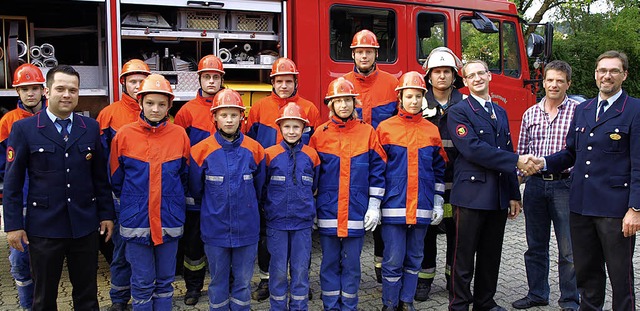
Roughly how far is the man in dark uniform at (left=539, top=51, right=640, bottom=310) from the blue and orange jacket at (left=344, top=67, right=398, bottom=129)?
154 centimetres

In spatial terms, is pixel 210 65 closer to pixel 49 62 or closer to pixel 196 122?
pixel 196 122

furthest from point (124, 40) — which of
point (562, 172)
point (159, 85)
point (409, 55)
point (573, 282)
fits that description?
point (573, 282)

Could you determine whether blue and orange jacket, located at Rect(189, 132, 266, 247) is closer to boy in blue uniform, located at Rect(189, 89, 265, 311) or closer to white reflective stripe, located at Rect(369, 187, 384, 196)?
boy in blue uniform, located at Rect(189, 89, 265, 311)

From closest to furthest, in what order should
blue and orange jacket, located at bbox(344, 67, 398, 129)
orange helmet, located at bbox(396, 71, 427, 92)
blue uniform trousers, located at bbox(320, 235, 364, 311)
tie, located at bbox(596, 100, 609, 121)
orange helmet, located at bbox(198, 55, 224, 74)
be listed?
tie, located at bbox(596, 100, 609, 121) < blue uniform trousers, located at bbox(320, 235, 364, 311) < orange helmet, located at bbox(396, 71, 427, 92) < orange helmet, located at bbox(198, 55, 224, 74) < blue and orange jacket, located at bbox(344, 67, 398, 129)

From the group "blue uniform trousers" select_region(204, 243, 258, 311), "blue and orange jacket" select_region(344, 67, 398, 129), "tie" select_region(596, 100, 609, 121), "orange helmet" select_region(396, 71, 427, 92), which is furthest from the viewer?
"blue and orange jacket" select_region(344, 67, 398, 129)

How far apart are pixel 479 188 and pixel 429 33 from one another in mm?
2790

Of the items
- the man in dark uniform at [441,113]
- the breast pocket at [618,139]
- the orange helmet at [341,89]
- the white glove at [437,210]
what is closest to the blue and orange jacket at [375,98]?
the man in dark uniform at [441,113]

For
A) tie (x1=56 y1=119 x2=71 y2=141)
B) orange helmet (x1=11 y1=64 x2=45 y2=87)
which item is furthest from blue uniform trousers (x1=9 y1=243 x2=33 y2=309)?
orange helmet (x1=11 y1=64 x2=45 y2=87)

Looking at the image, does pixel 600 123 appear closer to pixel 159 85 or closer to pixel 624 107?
pixel 624 107

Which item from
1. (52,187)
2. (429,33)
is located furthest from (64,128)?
(429,33)

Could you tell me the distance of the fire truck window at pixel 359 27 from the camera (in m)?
5.72

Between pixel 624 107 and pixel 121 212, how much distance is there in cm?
329

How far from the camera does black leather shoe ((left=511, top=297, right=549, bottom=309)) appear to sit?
14.5 feet

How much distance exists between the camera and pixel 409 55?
6.09m
